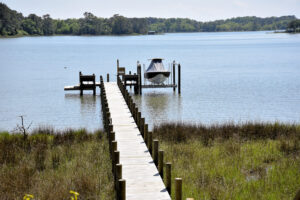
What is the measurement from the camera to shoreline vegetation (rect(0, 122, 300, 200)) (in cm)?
1093

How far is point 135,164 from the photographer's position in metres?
11.8

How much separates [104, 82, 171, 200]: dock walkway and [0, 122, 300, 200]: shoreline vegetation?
2.17ft

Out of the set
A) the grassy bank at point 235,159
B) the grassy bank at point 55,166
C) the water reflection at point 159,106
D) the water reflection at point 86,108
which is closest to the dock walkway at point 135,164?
the grassy bank at point 55,166

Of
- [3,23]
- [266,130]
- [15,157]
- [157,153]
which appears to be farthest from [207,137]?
[3,23]

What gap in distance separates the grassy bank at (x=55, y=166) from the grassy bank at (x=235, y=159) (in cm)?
226

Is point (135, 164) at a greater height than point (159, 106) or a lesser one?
greater

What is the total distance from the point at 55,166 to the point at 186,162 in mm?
4149

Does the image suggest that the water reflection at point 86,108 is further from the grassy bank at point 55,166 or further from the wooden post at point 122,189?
the wooden post at point 122,189

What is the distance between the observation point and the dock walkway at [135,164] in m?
9.71

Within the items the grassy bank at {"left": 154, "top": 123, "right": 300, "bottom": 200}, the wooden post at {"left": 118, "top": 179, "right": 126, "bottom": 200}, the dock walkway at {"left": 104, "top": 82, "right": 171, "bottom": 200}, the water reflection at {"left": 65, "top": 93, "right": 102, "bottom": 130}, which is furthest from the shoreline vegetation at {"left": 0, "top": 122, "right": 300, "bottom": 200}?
the water reflection at {"left": 65, "top": 93, "right": 102, "bottom": 130}

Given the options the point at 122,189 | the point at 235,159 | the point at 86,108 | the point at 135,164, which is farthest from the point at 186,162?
the point at 86,108

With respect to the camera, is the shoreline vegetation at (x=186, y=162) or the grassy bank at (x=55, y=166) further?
the shoreline vegetation at (x=186, y=162)

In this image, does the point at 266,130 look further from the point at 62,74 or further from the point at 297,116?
the point at 62,74

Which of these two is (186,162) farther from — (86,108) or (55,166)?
(86,108)
